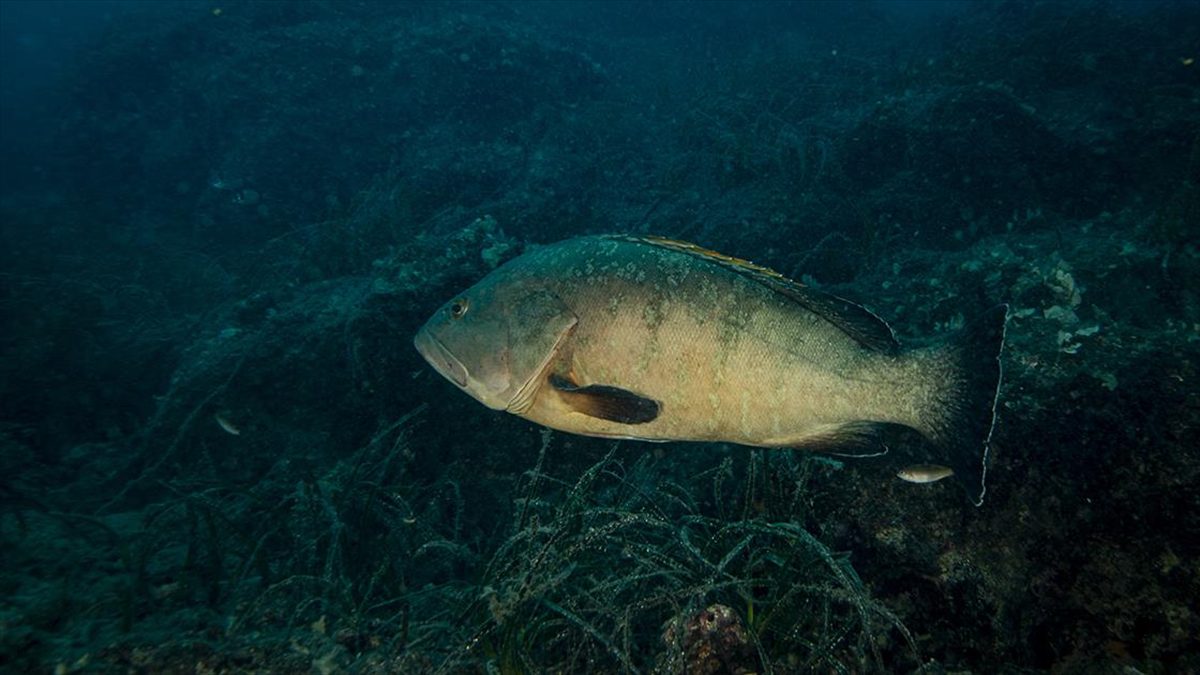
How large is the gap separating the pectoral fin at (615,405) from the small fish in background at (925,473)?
1.32 m

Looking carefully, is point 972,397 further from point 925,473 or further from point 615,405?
point 615,405

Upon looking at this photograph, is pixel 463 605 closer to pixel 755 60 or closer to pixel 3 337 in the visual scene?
pixel 3 337

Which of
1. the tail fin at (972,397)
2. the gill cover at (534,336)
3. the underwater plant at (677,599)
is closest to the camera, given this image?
the tail fin at (972,397)

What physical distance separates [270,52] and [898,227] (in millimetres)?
18464

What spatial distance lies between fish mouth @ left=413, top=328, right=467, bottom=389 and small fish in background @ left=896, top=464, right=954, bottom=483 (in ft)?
7.86

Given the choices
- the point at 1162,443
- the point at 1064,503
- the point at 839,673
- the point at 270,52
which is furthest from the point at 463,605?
the point at 270,52

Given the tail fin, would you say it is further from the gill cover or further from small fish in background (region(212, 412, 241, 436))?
small fish in background (region(212, 412, 241, 436))

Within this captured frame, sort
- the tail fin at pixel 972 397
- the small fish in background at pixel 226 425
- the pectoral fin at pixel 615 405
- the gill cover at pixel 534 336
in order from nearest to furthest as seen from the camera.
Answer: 1. the tail fin at pixel 972 397
2. the pectoral fin at pixel 615 405
3. the gill cover at pixel 534 336
4. the small fish in background at pixel 226 425

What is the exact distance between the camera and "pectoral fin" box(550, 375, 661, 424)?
103 inches

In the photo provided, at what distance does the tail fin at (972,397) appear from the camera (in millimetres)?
2260

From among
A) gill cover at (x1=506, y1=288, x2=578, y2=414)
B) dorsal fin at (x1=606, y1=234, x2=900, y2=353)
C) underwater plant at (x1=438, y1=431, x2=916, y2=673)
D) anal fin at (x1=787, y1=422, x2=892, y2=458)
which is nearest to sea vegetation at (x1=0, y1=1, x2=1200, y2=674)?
underwater plant at (x1=438, y1=431, x2=916, y2=673)

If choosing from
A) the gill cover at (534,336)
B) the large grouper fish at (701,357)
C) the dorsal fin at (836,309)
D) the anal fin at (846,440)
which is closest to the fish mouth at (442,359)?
the large grouper fish at (701,357)

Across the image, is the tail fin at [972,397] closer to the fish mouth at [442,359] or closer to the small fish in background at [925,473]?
the small fish in background at [925,473]

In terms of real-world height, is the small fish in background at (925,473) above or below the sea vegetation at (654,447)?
above
